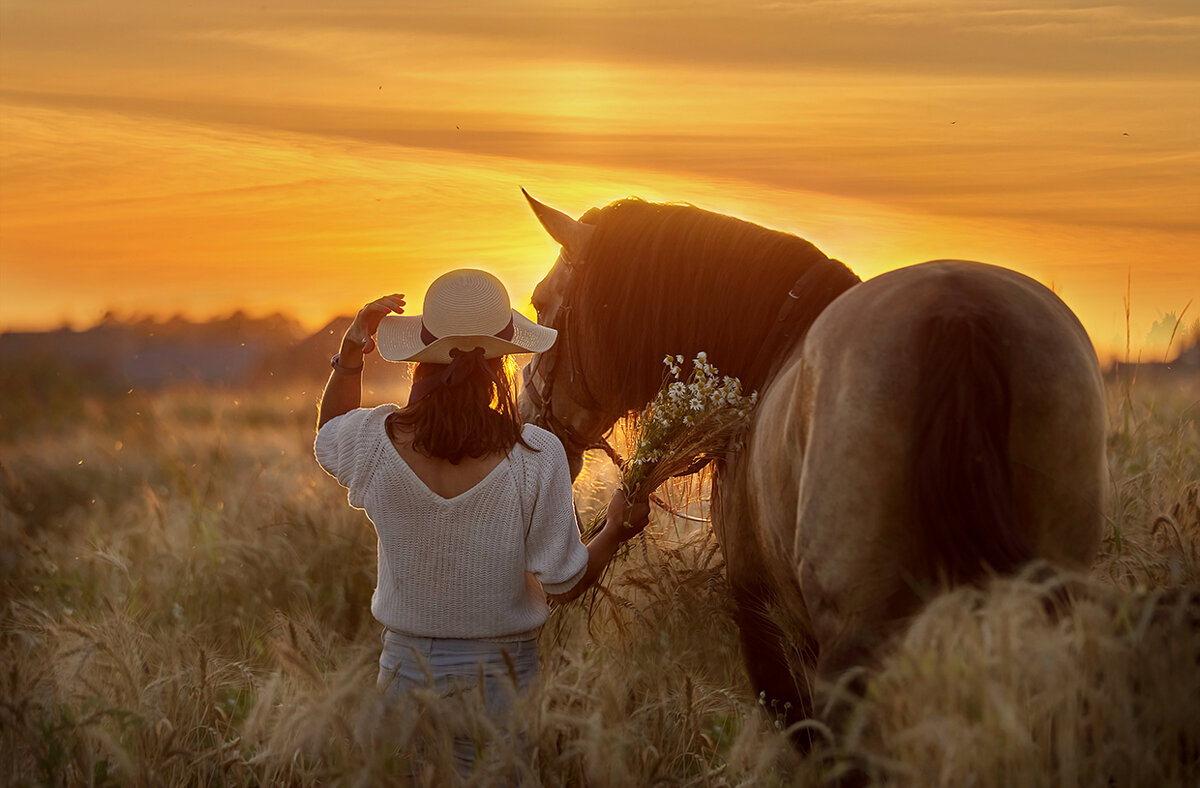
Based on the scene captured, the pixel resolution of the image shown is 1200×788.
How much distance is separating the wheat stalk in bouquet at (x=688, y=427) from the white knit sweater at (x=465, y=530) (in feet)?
2.25

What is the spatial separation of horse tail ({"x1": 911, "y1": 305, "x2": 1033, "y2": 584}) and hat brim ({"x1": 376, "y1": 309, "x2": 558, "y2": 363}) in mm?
1131

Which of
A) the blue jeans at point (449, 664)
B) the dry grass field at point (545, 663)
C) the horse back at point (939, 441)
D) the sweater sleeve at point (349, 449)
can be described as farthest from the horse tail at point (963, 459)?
the sweater sleeve at point (349, 449)

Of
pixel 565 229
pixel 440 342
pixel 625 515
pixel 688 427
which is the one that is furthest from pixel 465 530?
pixel 565 229

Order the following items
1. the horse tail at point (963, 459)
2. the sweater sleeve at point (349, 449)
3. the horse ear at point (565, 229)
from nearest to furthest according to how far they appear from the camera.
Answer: the horse tail at point (963, 459) < the sweater sleeve at point (349, 449) < the horse ear at point (565, 229)

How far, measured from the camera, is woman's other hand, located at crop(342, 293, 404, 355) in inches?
133

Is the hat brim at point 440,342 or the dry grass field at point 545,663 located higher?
the hat brim at point 440,342

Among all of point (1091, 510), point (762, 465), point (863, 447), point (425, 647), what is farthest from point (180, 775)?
point (1091, 510)

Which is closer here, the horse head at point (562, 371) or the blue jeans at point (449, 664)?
the blue jeans at point (449, 664)

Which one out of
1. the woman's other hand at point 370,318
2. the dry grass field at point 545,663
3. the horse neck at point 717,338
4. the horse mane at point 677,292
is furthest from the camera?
the horse mane at point 677,292

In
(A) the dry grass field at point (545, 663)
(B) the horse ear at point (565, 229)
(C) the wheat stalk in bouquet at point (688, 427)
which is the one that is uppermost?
(B) the horse ear at point (565, 229)

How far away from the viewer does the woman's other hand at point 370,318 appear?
337 centimetres

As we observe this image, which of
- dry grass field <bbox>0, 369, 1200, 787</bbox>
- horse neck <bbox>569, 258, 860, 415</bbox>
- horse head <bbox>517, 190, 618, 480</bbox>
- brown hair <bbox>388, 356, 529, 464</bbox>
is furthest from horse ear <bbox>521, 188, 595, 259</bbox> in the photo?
brown hair <bbox>388, 356, 529, 464</bbox>

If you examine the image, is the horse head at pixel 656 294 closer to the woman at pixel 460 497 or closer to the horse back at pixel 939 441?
the woman at pixel 460 497

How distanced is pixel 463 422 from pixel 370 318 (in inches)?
25.3
